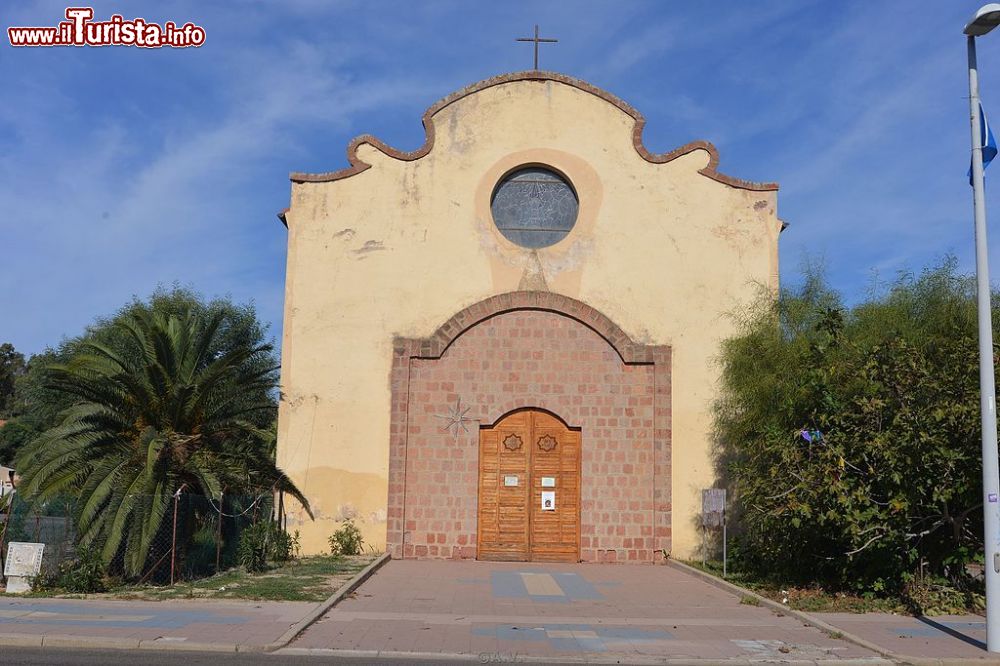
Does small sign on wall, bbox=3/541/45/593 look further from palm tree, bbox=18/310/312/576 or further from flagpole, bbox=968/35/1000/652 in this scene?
flagpole, bbox=968/35/1000/652

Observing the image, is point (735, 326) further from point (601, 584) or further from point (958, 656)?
point (958, 656)

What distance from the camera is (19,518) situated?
1527 cm

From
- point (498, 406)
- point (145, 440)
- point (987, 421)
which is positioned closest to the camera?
point (987, 421)

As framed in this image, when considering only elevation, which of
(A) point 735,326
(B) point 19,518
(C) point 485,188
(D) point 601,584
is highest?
(C) point 485,188

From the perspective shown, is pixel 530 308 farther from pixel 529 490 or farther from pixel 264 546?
pixel 264 546

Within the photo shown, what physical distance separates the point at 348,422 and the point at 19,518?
736 centimetres

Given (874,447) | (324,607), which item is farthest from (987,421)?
(324,607)

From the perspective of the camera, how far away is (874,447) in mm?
14758

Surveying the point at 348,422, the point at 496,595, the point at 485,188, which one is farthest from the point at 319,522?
the point at 485,188

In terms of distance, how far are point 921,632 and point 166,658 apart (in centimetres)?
954

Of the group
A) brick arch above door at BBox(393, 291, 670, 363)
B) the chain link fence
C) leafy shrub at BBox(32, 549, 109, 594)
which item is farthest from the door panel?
leafy shrub at BBox(32, 549, 109, 594)

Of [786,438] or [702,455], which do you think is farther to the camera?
[702,455]

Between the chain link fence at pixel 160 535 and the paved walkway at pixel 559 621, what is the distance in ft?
10.1

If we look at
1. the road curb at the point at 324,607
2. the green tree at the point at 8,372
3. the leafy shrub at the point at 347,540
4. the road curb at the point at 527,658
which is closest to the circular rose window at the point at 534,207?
the leafy shrub at the point at 347,540
